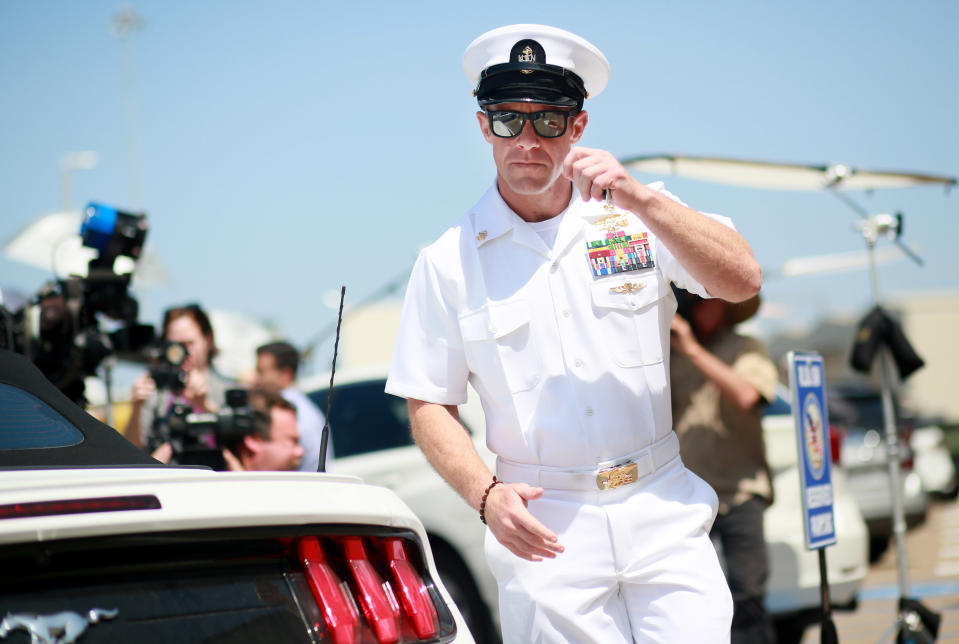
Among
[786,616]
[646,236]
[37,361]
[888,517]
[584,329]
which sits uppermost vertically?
[646,236]

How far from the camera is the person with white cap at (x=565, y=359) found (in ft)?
8.54

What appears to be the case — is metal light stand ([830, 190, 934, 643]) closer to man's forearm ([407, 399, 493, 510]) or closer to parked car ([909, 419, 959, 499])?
man's forearm ([407, 399, 493, 510])

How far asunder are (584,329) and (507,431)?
326 mm

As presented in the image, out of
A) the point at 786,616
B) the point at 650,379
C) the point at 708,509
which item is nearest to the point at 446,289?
the point at 650,379

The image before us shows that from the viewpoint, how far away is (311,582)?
218 centimetres

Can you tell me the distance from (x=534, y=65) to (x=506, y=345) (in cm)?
72

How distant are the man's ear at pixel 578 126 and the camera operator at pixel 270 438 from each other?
2644 millimetres

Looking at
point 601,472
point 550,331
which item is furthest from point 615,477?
point 550,331

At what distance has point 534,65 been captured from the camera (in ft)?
9.27

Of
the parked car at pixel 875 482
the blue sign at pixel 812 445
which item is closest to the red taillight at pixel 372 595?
the blue sign at pixel 812 445

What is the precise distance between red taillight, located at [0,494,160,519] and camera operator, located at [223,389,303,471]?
3.05m

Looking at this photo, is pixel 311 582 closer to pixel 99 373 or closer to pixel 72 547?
pixel 72 547

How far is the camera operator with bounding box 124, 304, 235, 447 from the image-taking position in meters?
5.14

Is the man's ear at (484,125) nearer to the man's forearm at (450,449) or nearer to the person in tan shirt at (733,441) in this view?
the man's forearm at (450,449)
